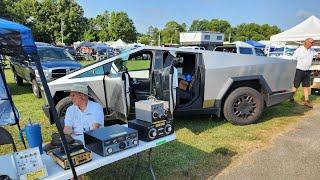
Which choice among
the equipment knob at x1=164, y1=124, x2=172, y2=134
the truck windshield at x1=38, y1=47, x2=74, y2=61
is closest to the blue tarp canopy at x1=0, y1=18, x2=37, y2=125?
the equipment knob at x1=164, y1=124, x2=172, y2=134

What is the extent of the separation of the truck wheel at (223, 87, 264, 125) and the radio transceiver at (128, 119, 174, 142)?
3.23 m

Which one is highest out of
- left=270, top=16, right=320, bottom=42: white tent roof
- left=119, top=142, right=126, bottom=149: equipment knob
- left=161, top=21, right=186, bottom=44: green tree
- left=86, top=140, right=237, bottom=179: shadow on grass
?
left=161, top=21, right=186, bottom=44: green tree

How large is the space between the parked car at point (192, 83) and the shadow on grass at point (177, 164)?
0.90 m

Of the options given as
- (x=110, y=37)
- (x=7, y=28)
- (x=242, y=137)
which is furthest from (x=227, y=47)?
(x=110, y=37)

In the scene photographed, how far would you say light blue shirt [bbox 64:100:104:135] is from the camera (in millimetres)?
4223

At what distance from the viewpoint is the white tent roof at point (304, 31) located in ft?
55.0

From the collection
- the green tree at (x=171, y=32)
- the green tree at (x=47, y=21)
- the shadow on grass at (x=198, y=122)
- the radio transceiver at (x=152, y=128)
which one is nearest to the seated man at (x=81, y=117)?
the radio transceiver at (x=152, y=128)

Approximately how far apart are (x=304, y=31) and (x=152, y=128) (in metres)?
15.9

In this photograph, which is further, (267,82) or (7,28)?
(267,82)

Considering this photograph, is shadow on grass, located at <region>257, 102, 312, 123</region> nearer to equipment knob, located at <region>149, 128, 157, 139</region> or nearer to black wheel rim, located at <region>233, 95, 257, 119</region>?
black wheel rim, located at <region>233, 95, 257, 119</region>

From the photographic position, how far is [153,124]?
3760mm

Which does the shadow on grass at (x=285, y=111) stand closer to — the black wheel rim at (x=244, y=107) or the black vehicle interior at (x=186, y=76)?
the black wheel rim at (x=244, y=107)

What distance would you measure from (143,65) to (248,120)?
277 cm

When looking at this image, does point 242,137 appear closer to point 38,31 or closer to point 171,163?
point 171,163
